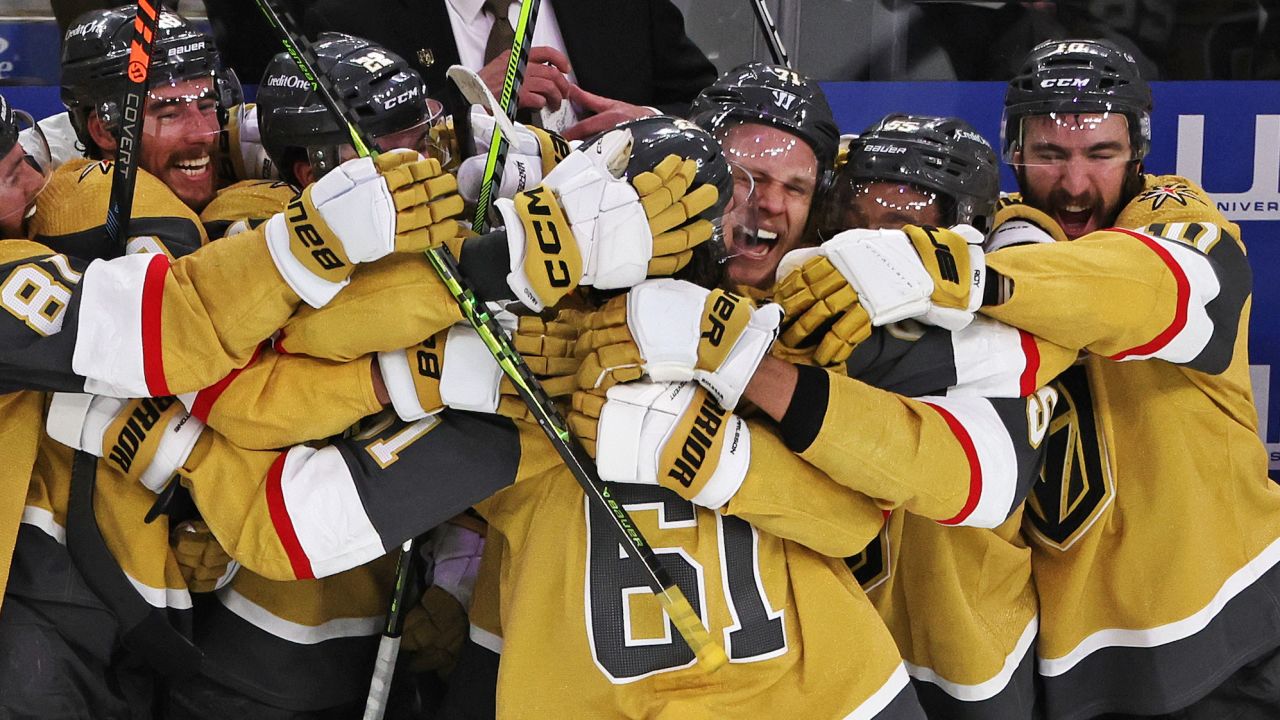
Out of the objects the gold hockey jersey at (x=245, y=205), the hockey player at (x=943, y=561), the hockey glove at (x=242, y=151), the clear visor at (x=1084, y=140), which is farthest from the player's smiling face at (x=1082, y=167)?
the hockey glove at (x=242, y=151)

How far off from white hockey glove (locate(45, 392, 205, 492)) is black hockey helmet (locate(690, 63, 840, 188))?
3.02 feet

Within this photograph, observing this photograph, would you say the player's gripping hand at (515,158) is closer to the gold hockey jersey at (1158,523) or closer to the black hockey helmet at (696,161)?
the black hockey helmet at (696,161)

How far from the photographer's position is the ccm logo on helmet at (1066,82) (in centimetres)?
249

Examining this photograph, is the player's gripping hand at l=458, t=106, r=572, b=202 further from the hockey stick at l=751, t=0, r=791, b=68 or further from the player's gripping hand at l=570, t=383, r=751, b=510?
the hockey stick at l=751, t=0, r=791, b=68

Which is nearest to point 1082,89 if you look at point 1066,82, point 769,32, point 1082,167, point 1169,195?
point 1066,82

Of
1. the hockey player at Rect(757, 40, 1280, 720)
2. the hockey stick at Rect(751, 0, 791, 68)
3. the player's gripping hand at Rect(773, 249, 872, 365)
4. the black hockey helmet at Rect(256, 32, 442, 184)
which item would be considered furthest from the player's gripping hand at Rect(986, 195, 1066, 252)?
the black hockey helmet at Rect(256, 32, 442, 184)

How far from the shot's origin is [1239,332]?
228 centimetres

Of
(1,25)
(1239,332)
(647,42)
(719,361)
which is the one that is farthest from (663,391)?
(1,25)

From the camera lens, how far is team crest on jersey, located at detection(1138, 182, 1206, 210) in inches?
93.4

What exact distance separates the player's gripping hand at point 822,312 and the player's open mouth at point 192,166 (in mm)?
1108

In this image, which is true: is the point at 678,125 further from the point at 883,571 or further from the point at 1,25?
the point at 1,25

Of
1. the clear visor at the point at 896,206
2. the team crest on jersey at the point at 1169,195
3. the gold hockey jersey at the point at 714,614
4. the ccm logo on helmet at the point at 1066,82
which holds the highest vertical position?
the ccm logo on helmet at the point at 1066,82

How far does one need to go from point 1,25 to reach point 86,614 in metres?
1.91

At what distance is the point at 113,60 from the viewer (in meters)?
2.48
